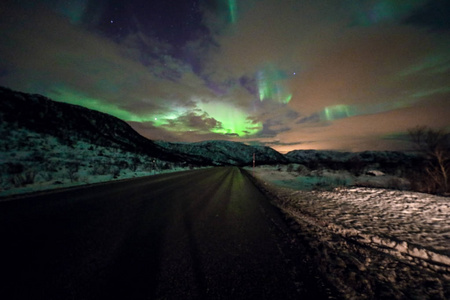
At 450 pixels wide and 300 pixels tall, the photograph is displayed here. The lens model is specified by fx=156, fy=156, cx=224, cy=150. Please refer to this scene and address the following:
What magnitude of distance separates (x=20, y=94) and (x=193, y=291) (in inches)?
3161

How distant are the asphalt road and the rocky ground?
369 mm

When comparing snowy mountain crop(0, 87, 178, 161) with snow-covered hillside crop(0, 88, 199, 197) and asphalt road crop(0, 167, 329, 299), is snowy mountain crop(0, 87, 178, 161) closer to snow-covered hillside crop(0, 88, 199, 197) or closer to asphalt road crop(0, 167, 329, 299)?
snow-covered hillside crop(0, 88, 199, 197)

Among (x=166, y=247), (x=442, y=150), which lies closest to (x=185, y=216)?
(x=166, y=247)

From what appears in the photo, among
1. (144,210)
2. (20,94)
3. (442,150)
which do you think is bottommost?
(144,210)

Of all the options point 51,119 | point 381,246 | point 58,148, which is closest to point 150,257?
point 381,246

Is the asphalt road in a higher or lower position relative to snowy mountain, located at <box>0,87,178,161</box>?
lower

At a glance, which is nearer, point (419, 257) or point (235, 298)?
point (235, 298)

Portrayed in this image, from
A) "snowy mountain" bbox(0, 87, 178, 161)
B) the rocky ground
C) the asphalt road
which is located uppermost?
"snowy mountain" bbox(0, 87, 178, 161)

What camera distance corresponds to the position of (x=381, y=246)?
2.59 metres

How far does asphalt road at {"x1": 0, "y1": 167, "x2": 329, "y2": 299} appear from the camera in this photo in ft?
5.20

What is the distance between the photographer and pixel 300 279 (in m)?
1.77

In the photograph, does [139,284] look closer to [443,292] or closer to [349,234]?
[443,292]

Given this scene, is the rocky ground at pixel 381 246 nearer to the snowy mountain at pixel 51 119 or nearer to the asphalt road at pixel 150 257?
the asphalt road at pixel 150 257

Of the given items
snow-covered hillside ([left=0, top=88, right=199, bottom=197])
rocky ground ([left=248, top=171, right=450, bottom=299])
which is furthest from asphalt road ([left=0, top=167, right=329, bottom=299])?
snow-covered hillside ([left=0, top=88, right=199, bottom=197])
